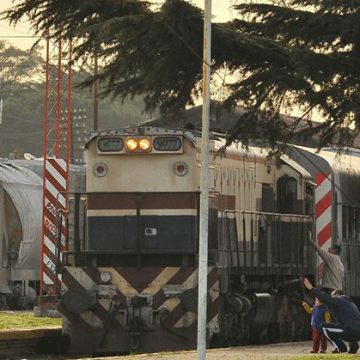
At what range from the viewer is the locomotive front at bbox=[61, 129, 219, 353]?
19062 mm

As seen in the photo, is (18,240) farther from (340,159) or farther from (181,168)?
(181,168)

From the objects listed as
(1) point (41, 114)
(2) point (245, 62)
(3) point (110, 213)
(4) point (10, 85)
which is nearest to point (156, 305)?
(3) point (110, 213)

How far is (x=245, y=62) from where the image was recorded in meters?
15.8

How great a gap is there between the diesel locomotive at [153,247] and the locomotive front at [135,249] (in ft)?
0.05

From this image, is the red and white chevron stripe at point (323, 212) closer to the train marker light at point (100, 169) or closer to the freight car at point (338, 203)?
the freight car at point (338, 203)

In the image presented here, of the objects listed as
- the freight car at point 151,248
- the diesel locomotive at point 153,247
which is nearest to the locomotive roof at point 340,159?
the diesel locomotive at point 153,247

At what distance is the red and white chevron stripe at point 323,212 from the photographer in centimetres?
2258

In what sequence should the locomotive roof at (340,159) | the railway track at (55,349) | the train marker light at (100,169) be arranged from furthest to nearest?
the locomotive roof at (340,159)
the train marker light at (100,169)
the railway track at (55,349)

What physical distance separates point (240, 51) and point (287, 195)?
7774mm

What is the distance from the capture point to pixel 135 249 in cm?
1955

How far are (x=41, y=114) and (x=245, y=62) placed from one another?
101 metres

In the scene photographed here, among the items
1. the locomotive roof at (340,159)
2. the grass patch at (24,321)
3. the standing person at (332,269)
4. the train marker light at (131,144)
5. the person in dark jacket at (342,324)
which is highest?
the locomotive roof at (340,159)

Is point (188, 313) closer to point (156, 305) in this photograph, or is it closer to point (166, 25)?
point (156, 305)

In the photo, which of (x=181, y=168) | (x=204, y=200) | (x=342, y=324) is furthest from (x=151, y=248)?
(x=204, y=200)
